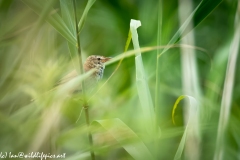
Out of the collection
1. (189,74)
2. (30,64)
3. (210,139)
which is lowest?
(210,139)

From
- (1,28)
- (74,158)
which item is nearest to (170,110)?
(74,158)

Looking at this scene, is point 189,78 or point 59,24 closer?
point 59,24

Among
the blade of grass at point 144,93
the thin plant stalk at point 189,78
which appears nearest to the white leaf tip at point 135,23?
the blade of grass at point 144,93

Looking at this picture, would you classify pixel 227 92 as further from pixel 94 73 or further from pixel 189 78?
pixel 94 73

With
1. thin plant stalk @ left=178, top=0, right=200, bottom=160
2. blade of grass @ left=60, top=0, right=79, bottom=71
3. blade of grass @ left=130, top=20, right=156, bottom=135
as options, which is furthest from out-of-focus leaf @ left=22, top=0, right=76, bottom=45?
thin plant stalk @ left=178, top=0, right=200, bottom=160

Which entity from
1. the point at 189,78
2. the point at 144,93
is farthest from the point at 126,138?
the point at 189,78

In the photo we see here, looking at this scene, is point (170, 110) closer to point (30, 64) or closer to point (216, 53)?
point (216, 53)
